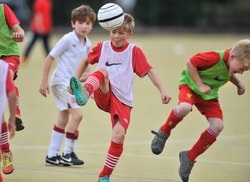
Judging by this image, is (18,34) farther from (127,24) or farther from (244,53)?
(244,53)

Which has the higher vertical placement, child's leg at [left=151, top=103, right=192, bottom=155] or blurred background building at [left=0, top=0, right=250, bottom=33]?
child's leg at [left=151, top=103, right=192, bottom=155]

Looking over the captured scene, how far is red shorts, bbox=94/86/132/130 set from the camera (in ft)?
27.3

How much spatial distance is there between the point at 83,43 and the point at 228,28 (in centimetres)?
3416

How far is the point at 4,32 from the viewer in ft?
29.9

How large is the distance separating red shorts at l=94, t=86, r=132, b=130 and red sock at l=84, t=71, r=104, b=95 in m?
0.21

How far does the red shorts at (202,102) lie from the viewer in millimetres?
8719

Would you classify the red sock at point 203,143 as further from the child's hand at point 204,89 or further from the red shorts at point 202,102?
the child's hand at point 204,89

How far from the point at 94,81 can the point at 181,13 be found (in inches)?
1372


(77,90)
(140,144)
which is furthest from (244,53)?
(140,144)

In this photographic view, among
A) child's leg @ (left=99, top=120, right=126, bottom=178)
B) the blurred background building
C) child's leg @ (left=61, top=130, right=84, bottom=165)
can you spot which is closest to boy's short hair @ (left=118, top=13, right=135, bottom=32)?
child's leg @ (left=99, top=120, right=126, bottom=178)

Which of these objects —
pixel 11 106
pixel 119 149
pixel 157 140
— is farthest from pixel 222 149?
pixel 11 106

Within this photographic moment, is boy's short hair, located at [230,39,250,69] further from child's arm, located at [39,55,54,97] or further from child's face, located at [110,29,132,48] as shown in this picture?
child's arm, located at [39,55,54,97]

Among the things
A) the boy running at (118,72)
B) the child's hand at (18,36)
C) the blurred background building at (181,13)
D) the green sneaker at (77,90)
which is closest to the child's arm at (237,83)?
the boy running at (118,72)

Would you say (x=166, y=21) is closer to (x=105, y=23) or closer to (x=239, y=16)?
(x=239, y=16)
